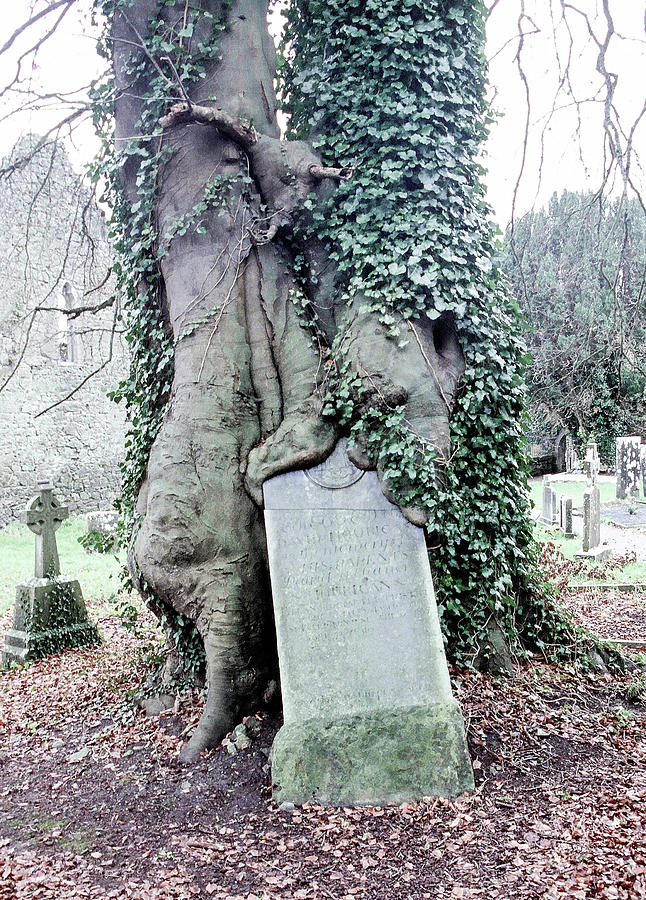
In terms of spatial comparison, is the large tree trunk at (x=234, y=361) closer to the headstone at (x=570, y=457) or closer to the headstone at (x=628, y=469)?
the headstone at (x=628, y=469)

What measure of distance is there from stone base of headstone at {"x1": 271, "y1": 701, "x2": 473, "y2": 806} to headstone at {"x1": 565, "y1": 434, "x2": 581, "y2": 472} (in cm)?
2493

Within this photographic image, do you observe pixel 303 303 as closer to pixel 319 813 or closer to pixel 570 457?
pixel 319 813

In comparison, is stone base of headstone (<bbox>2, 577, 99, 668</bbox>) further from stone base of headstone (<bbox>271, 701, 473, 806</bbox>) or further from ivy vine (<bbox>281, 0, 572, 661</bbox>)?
ivy vine (<bbox>281, 0, 572, 661</bbox>)

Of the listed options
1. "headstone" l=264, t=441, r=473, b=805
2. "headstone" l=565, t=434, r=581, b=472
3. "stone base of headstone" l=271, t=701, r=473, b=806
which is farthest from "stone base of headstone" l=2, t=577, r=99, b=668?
"headstone" l=565, t=434, r=581, b=472

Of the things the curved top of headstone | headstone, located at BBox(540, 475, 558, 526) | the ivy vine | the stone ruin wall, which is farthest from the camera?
the stone ruin wall

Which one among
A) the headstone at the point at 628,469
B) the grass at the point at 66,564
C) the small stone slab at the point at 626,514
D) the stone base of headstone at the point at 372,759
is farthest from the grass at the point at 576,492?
the stone base of headstone at the point at 372,759

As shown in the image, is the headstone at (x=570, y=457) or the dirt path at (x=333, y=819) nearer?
the dirt path at (x=333, y=819)

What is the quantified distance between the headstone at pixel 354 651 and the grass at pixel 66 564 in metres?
4.88

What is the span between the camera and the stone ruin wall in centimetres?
1566

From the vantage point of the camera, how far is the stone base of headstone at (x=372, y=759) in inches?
153

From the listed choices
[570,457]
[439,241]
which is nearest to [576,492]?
[570,457]

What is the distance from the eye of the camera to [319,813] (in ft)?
12.4

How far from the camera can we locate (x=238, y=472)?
490 cm

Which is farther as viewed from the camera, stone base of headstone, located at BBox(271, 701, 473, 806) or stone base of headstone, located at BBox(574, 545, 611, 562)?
stone base of headstone, located at BBox(574, 545, 611, 562)
